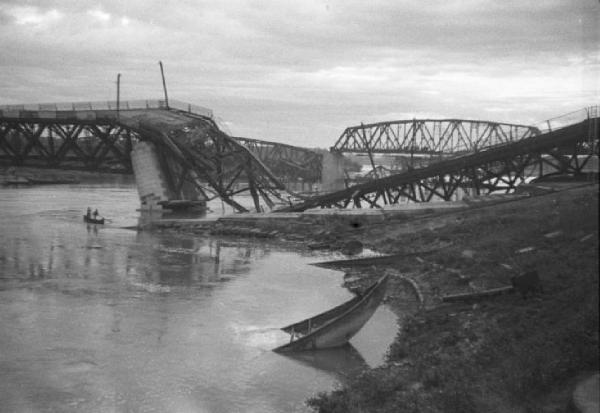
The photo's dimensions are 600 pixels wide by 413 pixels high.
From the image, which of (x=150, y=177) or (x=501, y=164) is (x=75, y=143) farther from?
(x=501, y=164)

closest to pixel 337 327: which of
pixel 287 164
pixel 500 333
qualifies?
pixel 500 333

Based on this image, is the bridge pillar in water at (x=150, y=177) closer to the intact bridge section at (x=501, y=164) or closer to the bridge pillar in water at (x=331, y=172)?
the intact bridge section at (x=501, y=164)

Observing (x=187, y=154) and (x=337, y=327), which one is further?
(x=187, y=154)

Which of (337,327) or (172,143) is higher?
(172,143)

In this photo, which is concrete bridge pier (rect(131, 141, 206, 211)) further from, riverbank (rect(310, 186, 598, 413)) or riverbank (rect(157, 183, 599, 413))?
riverbank (rect(310, 186, 598, 413))

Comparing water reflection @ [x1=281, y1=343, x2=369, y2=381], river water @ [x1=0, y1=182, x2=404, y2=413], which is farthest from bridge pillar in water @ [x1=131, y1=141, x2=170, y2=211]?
water reflection @ [x1=281, y1=343, x2=369, y2=381]

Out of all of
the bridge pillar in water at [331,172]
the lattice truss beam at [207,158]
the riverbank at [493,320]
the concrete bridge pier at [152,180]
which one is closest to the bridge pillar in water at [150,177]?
the concrete bridge pier at [152,180]

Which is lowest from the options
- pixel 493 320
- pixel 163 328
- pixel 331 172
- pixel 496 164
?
pixel 163 328

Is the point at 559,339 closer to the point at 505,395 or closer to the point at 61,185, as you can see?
the point at 505,395
